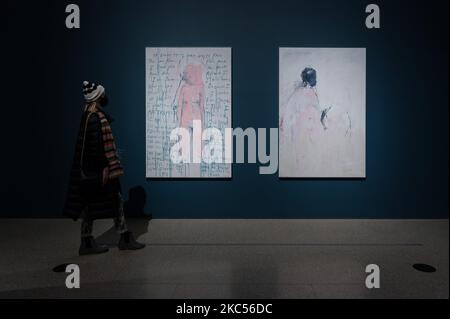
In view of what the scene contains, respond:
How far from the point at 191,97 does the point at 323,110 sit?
1.46 meters

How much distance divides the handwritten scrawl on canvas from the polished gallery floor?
3.60ft

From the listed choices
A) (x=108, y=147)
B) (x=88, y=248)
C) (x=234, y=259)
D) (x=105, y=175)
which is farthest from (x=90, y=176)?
(x=234, y=259)

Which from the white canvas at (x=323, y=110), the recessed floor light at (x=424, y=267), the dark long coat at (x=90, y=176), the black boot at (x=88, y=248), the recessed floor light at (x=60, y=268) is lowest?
the recessed floor light at (x=60, y=268)

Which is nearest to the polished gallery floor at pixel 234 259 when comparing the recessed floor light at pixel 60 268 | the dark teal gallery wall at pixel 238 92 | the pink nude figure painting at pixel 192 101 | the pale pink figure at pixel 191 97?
the recessed floor light at pixel 60 268

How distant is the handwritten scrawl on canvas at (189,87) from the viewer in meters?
4.77

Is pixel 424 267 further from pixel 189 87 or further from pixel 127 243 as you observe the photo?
pixel 189 87

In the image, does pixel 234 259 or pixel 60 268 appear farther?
pixel 234 259

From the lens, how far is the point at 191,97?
478 centimetres

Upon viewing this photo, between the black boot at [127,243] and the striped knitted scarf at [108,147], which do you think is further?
the black boot at [127,243]

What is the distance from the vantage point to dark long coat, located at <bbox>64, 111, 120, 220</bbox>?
11.2ft

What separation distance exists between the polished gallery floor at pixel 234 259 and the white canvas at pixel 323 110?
67 cm

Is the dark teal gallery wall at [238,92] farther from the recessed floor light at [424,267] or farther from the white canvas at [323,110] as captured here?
the recessed floor light at [424,267]

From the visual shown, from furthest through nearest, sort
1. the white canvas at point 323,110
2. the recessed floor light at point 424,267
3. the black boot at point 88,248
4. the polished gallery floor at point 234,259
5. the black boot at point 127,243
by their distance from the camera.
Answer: the white canvas at point 323,110, the black boot at point 127,243, the black boot at point 88,248, the recessed floor light at point 424,267, the polished gallery floor at point 234,259

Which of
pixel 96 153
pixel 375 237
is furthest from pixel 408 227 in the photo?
pixel 96 153
